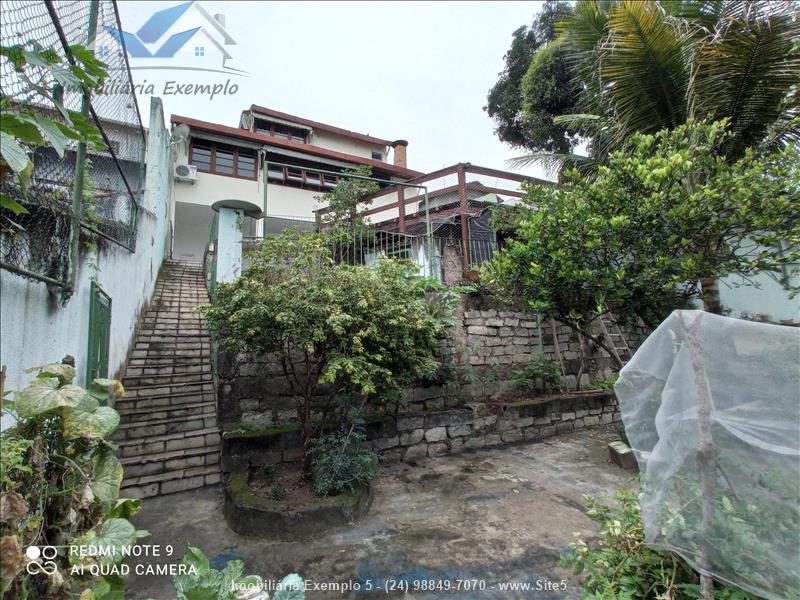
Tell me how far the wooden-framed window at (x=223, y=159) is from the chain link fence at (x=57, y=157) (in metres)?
8.98

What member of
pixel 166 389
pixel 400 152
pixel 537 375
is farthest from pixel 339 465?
pixel 400 152

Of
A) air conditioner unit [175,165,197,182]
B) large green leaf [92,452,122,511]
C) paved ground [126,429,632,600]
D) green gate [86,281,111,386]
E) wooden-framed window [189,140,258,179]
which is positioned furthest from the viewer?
wooden-framed window [189,140,258,179]

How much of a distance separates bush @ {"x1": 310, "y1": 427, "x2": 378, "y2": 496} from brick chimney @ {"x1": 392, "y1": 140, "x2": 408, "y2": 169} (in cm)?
1374

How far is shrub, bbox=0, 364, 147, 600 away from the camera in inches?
46.2

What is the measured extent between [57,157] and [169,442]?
330cm

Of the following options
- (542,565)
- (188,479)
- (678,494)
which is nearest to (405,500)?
(542,565)

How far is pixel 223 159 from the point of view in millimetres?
12031

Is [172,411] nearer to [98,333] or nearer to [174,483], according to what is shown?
[174,483]

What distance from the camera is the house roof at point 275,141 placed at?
11219 millimetres

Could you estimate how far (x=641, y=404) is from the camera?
6.14 feet

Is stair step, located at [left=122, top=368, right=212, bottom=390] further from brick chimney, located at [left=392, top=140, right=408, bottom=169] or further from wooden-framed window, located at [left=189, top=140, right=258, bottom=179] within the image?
brick chimney, located at [left=392, top=140, right=408, bottom=169]

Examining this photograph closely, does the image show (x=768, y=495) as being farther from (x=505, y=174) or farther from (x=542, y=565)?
(x=505, y=174)

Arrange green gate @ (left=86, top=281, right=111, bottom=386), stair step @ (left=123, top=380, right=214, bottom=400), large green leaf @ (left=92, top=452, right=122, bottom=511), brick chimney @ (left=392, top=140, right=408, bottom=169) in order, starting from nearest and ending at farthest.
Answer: large green leaf @ (left=92, top=452, right=122, bottom=511), green gate @ (left=86, top=281, right=111, bottom=386), stair step @ (left=123, top=380, right=214, bottom=400), brick chimney @ (left=392, top=140, right=408, bottom=169)

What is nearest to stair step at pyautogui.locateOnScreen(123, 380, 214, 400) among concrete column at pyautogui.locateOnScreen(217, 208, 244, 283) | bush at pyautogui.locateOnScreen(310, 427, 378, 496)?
concrete column at pyautogui.locateOnScreen(217, 208, 244, 283)
